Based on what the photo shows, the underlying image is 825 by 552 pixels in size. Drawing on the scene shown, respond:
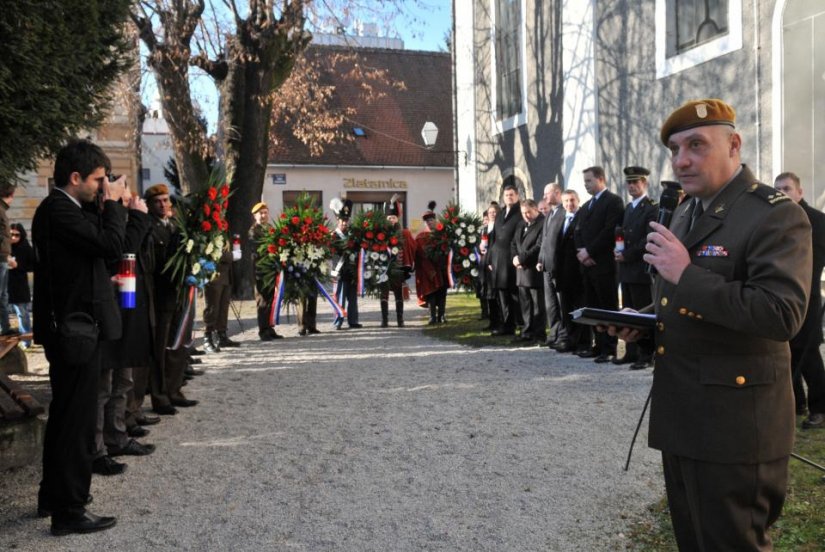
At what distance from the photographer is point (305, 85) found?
23922 millimetres

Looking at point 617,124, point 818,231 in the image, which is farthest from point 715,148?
point 617,124

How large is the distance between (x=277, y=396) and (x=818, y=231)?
561cm

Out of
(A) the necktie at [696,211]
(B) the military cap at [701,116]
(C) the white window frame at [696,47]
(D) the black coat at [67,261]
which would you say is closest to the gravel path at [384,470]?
(D) the black coat at [67,261]

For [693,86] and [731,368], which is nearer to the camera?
[731,368]

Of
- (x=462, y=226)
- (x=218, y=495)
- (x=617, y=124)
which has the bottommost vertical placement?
(x=218, y=495)

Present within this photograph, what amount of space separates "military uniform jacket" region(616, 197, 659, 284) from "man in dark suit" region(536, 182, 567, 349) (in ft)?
4.88

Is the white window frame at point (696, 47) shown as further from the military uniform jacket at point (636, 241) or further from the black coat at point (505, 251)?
the military uniform jacket at point (636, 241)

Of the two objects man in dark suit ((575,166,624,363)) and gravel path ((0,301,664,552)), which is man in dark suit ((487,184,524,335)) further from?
gravel path ((0,301,664,552))

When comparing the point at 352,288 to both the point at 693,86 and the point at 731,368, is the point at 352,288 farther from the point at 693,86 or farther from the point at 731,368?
the point at 731,368

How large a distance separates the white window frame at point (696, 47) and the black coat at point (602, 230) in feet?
17.6

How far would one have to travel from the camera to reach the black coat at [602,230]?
1027cm

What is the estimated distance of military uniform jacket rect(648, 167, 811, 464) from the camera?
2580mm

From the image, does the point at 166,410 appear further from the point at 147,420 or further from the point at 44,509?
the point at 44,509

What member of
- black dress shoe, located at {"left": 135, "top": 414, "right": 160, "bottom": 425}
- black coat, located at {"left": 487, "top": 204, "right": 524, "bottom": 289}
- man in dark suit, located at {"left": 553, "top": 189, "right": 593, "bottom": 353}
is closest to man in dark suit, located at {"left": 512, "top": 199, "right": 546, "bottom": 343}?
black coat, located at {"left": 487, "top": 204, "right": 524, "bottom": 289}
